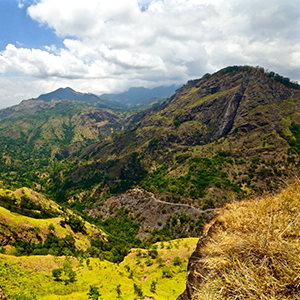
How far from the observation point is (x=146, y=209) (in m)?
111

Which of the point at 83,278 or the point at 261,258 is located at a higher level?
the point at 261,258

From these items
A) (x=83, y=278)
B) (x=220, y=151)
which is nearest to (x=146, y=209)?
(x=220, y=151)

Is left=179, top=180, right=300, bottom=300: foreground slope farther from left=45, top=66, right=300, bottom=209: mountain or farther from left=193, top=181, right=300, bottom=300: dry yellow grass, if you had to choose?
left=45, top=66, right=300, bottom=209: mountain

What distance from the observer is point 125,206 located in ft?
405

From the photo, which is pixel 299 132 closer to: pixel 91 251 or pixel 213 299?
pixel 91 251

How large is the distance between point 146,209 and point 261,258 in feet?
367

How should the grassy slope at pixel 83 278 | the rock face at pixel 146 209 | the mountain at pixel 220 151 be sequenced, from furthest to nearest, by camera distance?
the mountain at pixel 220 151 → the rock face at pixel 146 209 → the grassy slope at pixel 83 278

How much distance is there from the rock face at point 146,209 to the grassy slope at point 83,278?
46893 mm

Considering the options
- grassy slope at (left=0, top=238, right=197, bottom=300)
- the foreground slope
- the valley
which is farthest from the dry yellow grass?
grassy slope at (left=0, top=238, right=197, bottom=300)

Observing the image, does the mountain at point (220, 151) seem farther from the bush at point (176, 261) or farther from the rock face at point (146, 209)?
the bush at point (176, 261)

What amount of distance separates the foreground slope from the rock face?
3109 inches

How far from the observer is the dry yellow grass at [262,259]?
3.91 m

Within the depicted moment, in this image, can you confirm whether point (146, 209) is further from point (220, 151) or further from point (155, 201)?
point (220, 151)

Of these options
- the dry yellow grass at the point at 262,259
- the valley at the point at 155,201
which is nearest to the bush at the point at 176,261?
the valley at the point at 155,201
